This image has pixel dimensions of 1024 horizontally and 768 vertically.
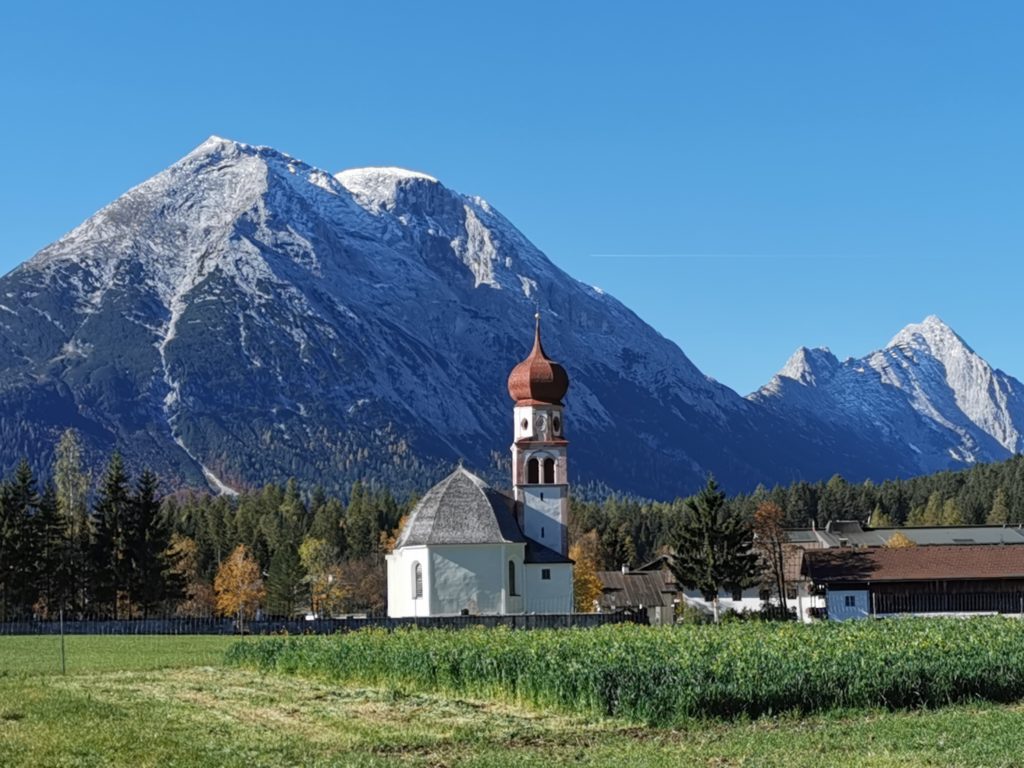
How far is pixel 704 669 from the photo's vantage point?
33.8 m

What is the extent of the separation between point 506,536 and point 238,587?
50.2 meters

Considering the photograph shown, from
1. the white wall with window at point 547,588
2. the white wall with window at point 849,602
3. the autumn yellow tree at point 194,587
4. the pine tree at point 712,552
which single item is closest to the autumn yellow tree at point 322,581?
the autumn yellow tree at point 194,587

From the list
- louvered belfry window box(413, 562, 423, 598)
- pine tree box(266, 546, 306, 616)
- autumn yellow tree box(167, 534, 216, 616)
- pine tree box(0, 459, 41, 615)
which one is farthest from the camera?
autumn yellow tree box(167, 534, 216, 616)

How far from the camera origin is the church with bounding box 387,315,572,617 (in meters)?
85.1

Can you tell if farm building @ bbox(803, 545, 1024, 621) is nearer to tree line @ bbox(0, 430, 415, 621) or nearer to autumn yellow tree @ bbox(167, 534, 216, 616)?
tree line @ bbox(0, 430, 415, 621)

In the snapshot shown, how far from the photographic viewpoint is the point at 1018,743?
88.3ft

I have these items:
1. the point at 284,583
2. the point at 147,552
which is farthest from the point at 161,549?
the point at 284,583

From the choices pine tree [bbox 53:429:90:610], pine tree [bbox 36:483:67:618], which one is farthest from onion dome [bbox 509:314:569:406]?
pine tree [bbox 53:429:90:610]

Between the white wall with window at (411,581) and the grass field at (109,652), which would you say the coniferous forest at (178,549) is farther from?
the white wall with window at (411,581)

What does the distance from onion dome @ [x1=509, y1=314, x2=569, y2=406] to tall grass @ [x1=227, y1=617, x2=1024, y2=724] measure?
159 ft

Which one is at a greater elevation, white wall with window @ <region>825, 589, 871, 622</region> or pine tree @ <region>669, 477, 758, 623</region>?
pine tree @ <region>669, 477, 758, 623</region>

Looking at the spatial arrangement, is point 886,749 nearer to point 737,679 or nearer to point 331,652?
point 737,679

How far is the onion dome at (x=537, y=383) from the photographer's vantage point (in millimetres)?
92875

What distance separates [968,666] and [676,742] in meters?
10.9
